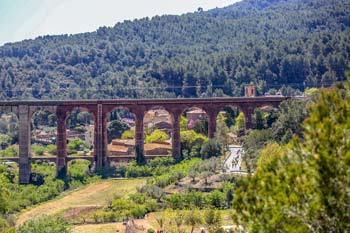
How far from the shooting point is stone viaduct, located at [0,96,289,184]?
4709 centimetres

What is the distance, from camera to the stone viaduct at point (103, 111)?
47.1 meters

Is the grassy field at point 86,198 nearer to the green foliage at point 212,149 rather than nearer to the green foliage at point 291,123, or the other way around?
the green foliage at point 212,149

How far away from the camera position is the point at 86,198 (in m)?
38.6

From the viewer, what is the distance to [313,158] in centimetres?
891

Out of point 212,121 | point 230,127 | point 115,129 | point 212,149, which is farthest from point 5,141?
point 212,149

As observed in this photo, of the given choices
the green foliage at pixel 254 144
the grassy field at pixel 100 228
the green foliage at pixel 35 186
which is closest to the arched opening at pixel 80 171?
the green foliage at pixel 35 186

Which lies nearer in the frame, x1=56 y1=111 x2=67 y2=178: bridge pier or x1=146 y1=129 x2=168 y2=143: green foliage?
x1=56 y1=111 x2=67 y2=178: bridge pier

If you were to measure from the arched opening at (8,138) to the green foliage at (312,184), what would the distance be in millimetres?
50079

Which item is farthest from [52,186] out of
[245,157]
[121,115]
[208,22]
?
[208,22]

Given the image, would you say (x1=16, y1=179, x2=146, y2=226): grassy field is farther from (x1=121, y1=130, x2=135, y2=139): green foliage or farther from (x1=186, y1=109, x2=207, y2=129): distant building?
(x1=186, y1=109, x2=207, y2=129): distant building

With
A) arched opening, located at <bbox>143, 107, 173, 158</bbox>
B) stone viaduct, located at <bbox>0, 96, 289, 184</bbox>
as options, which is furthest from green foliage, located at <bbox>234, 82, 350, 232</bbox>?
arched opening, located at <bbox>143, 107, 173, 158</bbox>

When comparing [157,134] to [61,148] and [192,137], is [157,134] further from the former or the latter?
[61,148]

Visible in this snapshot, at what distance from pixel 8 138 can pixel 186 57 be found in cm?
4884

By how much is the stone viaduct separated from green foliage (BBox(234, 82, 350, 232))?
38302 millimetres
